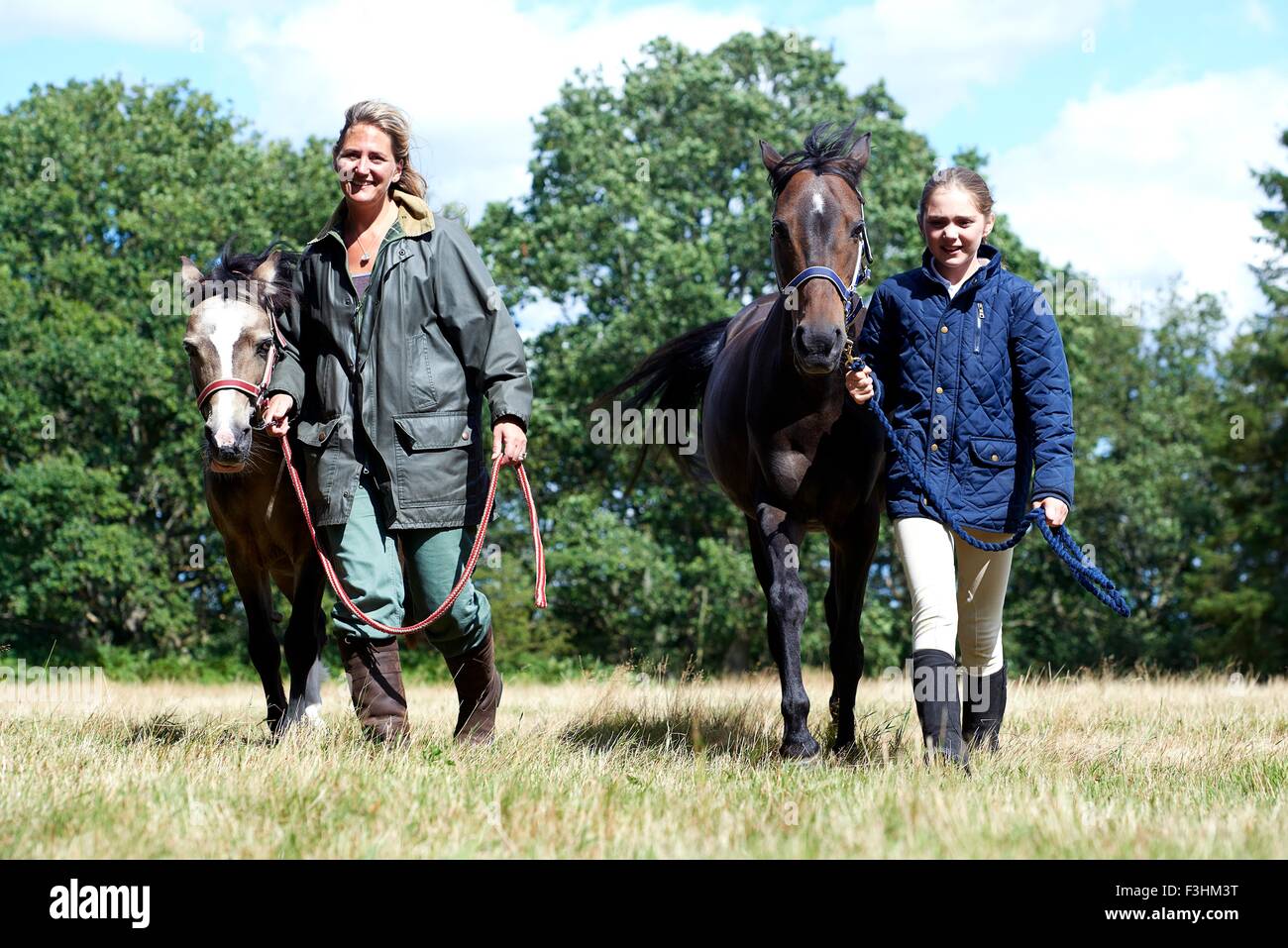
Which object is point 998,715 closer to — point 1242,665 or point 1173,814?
point 1173,814

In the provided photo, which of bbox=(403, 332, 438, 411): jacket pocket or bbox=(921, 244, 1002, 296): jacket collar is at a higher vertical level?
bbox=(921, 244, 1002, 296): jacket collar

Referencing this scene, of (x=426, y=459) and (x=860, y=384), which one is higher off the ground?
(x=860, y=384)

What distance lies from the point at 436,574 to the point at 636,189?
18557 millimetres

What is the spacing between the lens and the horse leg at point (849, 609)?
5328 millimetres

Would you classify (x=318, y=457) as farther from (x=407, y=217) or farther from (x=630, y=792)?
(x=630, y=792)

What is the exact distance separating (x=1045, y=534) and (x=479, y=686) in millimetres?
2343

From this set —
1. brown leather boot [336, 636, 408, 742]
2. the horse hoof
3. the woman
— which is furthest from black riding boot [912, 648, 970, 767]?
brown leather boot [336, 636, 408, 742]

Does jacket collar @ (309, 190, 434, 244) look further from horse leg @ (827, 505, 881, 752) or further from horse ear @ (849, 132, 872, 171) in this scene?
horse leg @ (827, 505, 881, 752)

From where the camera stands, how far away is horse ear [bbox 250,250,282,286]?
17.9 ft

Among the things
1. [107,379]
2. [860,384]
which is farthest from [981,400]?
[107,379]

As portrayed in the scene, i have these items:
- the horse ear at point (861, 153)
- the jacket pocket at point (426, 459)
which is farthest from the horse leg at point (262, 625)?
the horse ear at point (861, 153)

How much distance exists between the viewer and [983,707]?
5.04 metres

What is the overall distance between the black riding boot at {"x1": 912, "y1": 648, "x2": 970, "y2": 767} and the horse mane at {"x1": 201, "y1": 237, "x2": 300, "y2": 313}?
292 centimetres
